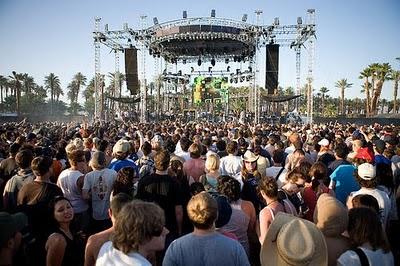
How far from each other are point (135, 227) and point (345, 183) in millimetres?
4340

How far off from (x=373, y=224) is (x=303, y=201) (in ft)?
6.10

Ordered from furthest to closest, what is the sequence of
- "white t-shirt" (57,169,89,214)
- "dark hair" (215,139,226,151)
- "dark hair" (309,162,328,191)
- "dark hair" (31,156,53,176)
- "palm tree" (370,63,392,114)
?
"palm tree" (370,63,392,114), "dark hair" (215,139,226,151), "white t-shirt" (57,169,89,214), "dark hair" (309,162,328,191), "dark hair" (31,156,53,176)

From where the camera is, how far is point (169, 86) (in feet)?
142

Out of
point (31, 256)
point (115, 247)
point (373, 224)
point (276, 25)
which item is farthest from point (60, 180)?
point (276, 25)

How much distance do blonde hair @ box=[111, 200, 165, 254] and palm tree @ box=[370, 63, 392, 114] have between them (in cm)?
6277

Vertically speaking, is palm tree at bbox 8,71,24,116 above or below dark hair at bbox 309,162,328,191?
above

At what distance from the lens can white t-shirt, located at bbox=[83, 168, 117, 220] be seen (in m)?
5.16

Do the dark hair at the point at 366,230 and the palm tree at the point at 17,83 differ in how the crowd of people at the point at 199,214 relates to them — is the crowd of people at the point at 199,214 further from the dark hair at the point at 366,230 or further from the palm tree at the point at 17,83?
the palm tree at the point at 17,83

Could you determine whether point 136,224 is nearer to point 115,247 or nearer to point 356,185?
point 115,247

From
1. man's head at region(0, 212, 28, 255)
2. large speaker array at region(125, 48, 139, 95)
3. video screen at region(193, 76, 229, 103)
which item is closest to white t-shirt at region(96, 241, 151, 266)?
man's head at region(0, 212, 28, 255)

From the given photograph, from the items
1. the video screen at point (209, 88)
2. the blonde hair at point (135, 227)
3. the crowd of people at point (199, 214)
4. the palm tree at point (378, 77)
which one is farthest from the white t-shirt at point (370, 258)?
the palm tree at point (378, 77)

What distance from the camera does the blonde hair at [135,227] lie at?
7.79 feet

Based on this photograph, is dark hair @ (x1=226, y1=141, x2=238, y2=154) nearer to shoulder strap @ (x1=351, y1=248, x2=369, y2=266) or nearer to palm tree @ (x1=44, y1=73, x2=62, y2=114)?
shoulder strap @ (x1=351, y1=248, x2=369, y2=266)

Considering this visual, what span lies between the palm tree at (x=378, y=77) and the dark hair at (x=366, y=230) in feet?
203
